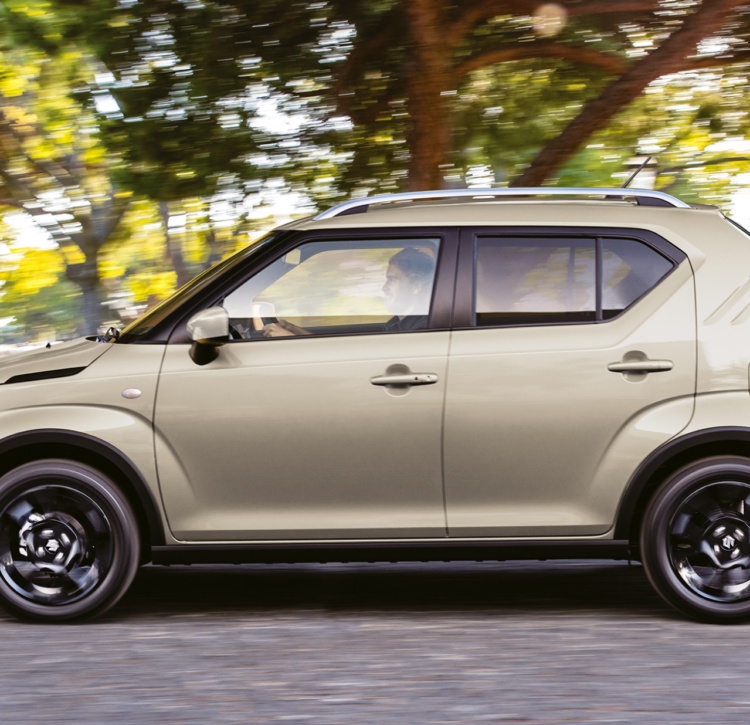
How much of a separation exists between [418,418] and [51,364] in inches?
66.8

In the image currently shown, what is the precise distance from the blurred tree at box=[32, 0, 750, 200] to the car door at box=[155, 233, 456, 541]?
4.51 meters

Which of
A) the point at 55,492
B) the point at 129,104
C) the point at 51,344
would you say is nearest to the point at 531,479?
the point at 55,492

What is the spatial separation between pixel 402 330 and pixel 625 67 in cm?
591

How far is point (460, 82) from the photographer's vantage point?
10.9 metres

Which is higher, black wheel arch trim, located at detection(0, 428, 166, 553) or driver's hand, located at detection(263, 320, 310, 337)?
driver's hand, located at detection(263, 320, 310, 337)

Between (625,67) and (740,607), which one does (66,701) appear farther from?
(625,67)

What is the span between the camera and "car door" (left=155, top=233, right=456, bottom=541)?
5.38 m

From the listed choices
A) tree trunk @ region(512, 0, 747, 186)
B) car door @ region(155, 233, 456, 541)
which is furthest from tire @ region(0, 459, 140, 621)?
tree trunk @ region(512, 0, 747, 186)

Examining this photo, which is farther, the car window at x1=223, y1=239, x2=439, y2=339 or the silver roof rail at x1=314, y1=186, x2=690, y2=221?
the silver roof rail at x1=314, y1=186, x2=690, y2=221

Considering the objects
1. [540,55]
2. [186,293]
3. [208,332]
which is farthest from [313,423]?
[540,55]

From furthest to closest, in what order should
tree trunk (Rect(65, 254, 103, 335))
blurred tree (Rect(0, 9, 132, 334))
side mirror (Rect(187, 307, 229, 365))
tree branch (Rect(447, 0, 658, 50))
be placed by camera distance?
tree trunk (Rect(65, 254, 103, 335)) → blurred tree (Rect(0, 9, 132, 334)) → tree branch (Rect(447, 0, 658, 50)) → side mirror (Rect(187, 307, 229, 365))

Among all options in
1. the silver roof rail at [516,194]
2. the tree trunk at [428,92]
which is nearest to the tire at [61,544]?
the silver roof rail at [516,194]

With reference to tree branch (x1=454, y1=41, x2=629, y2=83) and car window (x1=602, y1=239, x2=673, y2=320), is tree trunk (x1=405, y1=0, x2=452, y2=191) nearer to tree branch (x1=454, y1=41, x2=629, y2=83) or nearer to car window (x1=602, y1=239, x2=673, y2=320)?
tree branch (x1=454, y1=41, x2=629, y2=83)

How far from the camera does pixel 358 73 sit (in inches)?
415
